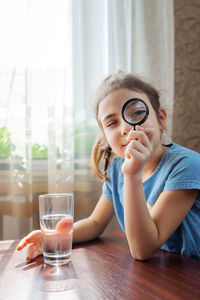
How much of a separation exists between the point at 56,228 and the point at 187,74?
4.57 feet

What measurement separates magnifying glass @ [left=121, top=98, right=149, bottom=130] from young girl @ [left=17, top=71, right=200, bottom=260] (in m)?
0.03

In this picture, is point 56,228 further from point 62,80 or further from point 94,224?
point 62,80

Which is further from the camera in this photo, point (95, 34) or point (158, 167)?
point (95, 34)

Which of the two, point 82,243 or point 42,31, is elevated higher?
point 42,31

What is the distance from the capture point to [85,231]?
1.18 meters

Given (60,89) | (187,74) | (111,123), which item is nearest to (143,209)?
(111,123)

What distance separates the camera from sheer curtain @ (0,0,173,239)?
1.61 meters

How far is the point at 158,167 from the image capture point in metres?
1.18

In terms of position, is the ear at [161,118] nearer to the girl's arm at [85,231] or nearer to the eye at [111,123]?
the eye at [111,123]

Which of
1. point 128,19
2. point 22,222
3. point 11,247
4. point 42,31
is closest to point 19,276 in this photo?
point 11,247

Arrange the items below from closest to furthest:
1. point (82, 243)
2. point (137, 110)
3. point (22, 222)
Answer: point (137, 110) < point (82, 243) < point (22, 222)

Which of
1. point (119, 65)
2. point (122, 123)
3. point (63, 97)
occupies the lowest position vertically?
point (122, 123)

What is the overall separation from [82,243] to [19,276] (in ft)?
1.28

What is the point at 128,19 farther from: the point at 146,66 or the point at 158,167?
the point at 158,167
